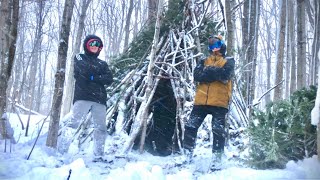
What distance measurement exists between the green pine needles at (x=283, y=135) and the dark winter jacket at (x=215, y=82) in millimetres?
527

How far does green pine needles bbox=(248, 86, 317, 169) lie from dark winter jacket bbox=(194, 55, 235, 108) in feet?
1.73

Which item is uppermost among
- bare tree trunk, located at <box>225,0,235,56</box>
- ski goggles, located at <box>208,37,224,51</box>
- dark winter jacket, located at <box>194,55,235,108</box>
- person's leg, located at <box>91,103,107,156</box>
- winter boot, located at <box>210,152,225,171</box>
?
bare tree trunk, located at <box>225,0,235,56</box>

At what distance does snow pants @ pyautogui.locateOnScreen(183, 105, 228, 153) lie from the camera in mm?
3457

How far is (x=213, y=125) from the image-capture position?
3.52 meters

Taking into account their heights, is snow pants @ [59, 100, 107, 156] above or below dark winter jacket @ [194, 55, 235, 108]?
below

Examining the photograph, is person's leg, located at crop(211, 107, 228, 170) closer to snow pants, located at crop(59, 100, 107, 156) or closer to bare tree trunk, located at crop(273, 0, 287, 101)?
snow pants, located at crop(59, 100, 107, 156)

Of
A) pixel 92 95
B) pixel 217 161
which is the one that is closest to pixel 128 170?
pixel 217 161

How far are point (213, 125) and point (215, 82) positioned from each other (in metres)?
0.45

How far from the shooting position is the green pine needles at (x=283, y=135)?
279 cm

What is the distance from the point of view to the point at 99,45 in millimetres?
3984

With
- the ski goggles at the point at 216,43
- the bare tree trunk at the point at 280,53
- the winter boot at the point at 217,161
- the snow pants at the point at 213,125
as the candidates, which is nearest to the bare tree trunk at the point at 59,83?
the snow pants at the point at 213,125

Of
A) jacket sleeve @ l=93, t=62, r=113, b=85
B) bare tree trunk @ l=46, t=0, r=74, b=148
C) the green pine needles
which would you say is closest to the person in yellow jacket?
the green pine needles

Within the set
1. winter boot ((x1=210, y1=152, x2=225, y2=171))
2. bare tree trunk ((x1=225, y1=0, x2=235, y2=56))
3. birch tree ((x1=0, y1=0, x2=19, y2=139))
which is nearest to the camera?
winter boot ((x1=210, y1=152, x2=225, y2=171))

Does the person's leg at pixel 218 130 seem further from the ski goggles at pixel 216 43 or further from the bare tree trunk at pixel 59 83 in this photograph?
the bare tree trunk at pixel 59 83
